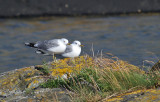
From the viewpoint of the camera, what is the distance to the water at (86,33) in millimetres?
12008

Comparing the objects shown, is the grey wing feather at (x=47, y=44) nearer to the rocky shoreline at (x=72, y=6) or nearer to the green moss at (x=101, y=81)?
the green moss at (x=101, y=81)

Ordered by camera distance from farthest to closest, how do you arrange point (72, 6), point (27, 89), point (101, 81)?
point (72, 6) < point (27, 89) < point (101, 81)

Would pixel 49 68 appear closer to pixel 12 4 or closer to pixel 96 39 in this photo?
pixel 96 39

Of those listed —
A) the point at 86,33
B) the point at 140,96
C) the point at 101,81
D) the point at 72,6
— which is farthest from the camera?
the point at 72,6

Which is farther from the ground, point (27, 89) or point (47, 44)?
point (47, 44)

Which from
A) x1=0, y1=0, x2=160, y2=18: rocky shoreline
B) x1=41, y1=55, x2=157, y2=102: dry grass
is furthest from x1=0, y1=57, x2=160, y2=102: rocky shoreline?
x1=0, y1=0, x2=160, y2=18: rocky shoreline

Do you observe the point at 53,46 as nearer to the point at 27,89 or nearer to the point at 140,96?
the point at 27,89

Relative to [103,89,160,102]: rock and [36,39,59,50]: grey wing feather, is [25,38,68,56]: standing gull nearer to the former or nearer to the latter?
[36,39,59,50]: grey wing feather

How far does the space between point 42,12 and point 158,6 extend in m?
6.10

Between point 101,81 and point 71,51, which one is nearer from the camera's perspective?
point 101,81

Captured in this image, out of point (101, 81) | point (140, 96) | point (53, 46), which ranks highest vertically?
point (53, 46)

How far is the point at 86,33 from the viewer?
550 inches

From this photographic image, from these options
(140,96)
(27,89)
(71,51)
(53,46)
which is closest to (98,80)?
(140,96)

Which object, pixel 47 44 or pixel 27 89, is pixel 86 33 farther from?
pixel 27 89
